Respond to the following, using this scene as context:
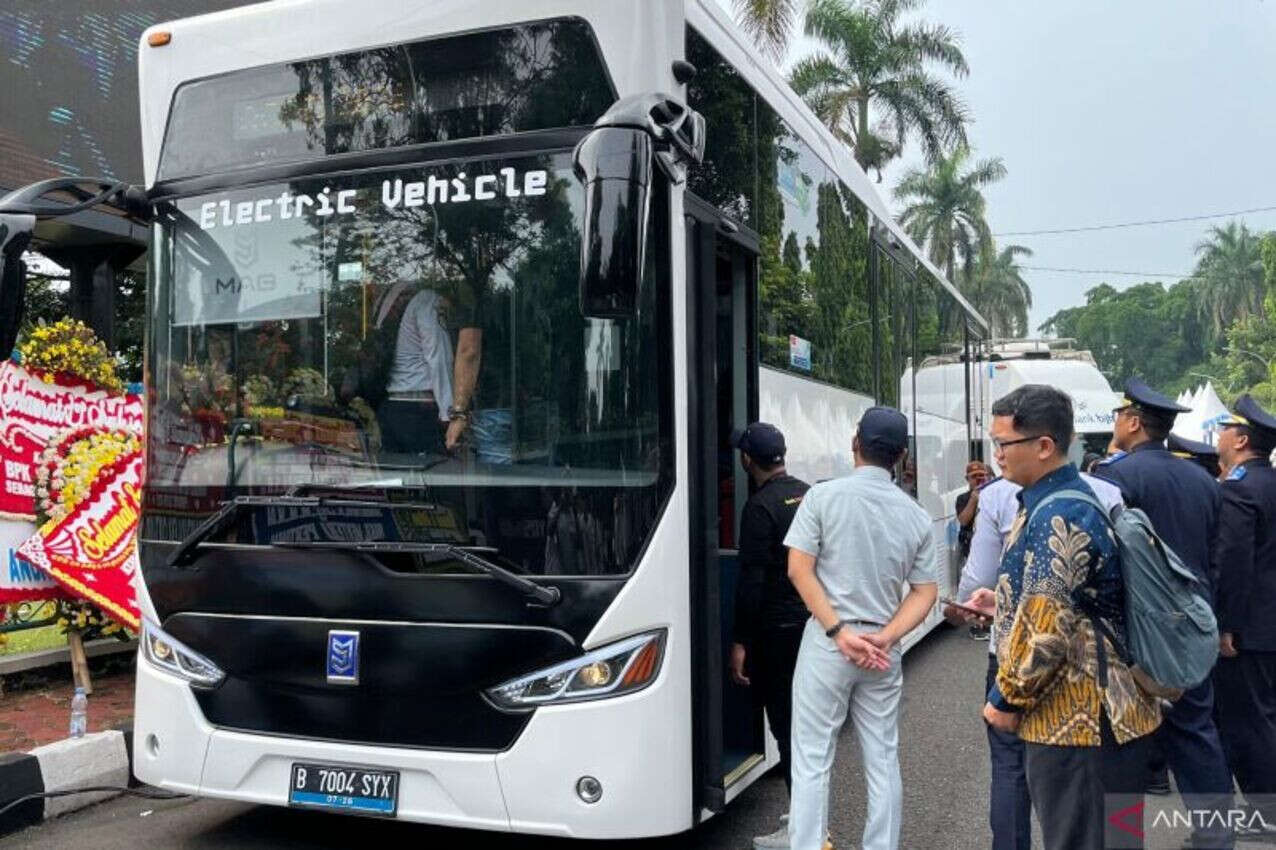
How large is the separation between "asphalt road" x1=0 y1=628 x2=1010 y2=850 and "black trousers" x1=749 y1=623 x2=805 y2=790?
22.3 inches

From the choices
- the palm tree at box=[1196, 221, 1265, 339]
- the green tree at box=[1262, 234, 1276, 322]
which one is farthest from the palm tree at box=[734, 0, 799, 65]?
the palm tree at box=[1196, 221, 1265, 339]

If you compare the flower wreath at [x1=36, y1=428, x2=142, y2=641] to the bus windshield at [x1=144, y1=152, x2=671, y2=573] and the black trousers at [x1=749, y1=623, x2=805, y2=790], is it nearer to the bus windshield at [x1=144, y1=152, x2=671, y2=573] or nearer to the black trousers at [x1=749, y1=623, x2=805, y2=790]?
the bus windshield at [x1=144, y1=152, x2=671, y2=573]

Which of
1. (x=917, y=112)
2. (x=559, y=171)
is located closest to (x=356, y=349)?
(x=559, y=171)

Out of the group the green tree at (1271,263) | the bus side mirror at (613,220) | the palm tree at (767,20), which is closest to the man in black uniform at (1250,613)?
the bus side mirror at (613,220)

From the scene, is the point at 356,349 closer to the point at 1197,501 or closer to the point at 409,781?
the point at 409,781

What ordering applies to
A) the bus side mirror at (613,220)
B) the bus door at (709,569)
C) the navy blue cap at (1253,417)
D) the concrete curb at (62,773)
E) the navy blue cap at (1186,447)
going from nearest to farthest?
the bus side mirror at (613,220), the bus door at (709,569), the concrete curb at (62,773), the navy blue cap at (1253,417), the navy blue cap at (1186,447)

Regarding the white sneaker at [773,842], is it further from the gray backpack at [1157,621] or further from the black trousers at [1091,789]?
the gray backpack at [1157,621]

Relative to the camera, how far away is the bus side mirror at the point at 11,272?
418 centimetres

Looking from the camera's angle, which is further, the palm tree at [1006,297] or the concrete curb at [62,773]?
the palm tree at [1006,297]

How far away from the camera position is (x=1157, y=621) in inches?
112

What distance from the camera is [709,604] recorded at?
4.24 metres

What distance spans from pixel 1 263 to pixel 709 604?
2966 mm

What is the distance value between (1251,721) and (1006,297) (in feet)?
213

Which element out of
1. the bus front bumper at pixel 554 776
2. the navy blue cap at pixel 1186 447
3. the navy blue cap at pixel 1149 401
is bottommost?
the bus front bumper at pixel 554 776
